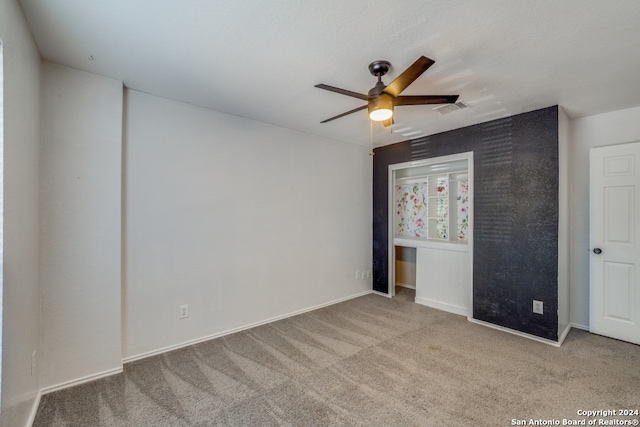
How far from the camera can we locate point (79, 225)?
6.91ft

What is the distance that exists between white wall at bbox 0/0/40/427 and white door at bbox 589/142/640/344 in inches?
190

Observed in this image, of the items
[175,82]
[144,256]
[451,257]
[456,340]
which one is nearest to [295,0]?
[175,82]

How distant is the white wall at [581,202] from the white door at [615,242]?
9 centimetres

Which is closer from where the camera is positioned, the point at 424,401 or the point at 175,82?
the point at 424,401

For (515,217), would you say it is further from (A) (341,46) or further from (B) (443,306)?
(A) (341,46)

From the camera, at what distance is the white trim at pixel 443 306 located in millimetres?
3574

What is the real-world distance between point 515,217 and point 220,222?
3219 mm

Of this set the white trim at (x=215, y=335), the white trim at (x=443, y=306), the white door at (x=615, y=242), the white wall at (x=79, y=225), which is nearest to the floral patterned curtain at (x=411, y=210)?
the white trim at (x=443, y=306)

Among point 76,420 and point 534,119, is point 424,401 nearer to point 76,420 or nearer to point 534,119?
point 76,420

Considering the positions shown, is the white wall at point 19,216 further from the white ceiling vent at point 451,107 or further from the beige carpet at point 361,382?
the white ceiling vent at point 451,107

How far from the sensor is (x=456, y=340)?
9.36 feet

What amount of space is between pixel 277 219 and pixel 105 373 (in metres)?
2.08

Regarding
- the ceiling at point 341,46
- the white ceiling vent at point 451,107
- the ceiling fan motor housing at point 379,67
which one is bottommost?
the ceiling fan motor housing at point 379,67

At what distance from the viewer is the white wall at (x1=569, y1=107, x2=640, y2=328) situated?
9.98ft
